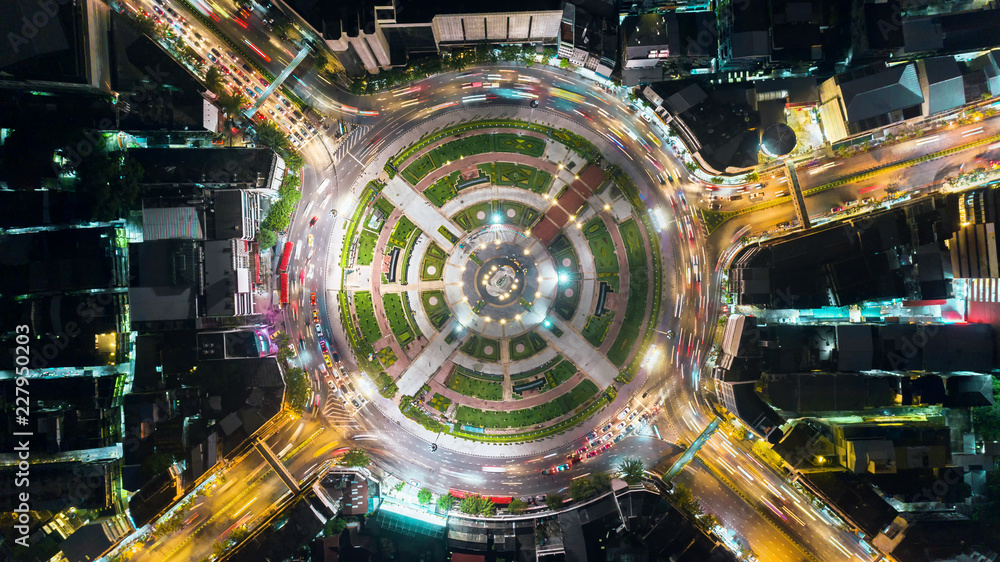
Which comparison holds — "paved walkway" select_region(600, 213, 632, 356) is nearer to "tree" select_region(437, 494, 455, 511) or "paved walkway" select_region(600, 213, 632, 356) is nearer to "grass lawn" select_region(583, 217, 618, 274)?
"grass lawn" select_region(583, 217, 618, 274)

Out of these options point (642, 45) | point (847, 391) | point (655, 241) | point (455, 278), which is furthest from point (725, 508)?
point (642, 45)

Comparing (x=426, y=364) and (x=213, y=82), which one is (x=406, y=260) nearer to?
(x=426, y=364)

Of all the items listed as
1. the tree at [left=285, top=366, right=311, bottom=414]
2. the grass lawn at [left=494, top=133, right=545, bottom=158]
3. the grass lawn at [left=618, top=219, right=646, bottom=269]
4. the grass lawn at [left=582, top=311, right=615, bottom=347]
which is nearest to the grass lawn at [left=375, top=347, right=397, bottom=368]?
the tree at [left=285, top=366, right=311, bottom=414]

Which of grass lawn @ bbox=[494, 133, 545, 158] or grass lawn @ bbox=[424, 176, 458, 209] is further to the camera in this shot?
grass lawn @ bbox=[424, 176, 458, 209]

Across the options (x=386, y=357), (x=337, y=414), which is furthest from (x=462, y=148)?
(x=337, y=414)

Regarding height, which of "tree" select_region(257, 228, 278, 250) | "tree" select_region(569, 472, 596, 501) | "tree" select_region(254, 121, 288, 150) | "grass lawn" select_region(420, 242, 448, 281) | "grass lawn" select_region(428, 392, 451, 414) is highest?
"tree" select_region(254, 121, 288, 150)

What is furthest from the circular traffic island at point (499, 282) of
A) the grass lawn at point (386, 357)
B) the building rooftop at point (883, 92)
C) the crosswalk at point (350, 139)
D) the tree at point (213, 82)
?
the building rooftop at point (883, 92)
